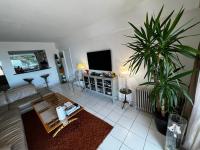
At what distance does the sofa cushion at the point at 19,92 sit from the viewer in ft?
8.30

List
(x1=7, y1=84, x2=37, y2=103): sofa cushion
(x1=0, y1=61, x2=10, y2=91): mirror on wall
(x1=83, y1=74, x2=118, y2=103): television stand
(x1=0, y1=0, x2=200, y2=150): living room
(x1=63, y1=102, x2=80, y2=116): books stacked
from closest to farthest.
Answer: (x1=0, y1=0, x2=200, y2=150): living room → (x1=63, y1=102, x2=80, y2=116): books stacked → (x1=7, y1=84, x2=37, y2=103): sofa cushion → (x1=83, y1=74, x2=118, y2=103): television stand → (x1=0, y1=61, x2=10, y2=91): mirror on wall

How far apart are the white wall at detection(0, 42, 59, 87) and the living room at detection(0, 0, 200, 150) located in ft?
0.15

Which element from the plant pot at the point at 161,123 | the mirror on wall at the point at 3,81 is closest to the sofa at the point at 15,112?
the mirror on wall at the point at 3,81

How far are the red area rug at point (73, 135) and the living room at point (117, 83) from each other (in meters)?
0.02

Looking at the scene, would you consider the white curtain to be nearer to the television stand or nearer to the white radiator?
the white radiator

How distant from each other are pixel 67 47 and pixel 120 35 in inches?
108

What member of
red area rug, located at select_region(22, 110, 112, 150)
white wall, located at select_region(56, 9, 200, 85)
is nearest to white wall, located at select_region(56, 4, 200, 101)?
white wall, located at select_region(56, 9, 200, 85)

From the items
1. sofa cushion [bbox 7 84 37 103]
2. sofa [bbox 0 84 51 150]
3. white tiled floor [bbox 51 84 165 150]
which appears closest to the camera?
sofa [bbox 0 84 51 150]

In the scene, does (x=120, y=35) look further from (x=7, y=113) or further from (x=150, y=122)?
(x=7, y=113)

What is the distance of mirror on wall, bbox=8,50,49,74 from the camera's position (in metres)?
3.90

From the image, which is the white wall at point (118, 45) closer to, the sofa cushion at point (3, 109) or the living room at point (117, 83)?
the living room at point (117, 83)

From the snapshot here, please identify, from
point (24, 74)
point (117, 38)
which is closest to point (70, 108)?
point (117, 38)

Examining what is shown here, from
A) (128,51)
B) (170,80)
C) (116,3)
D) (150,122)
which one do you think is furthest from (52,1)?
(150,122)

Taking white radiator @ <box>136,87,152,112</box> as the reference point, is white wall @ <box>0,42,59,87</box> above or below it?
above
